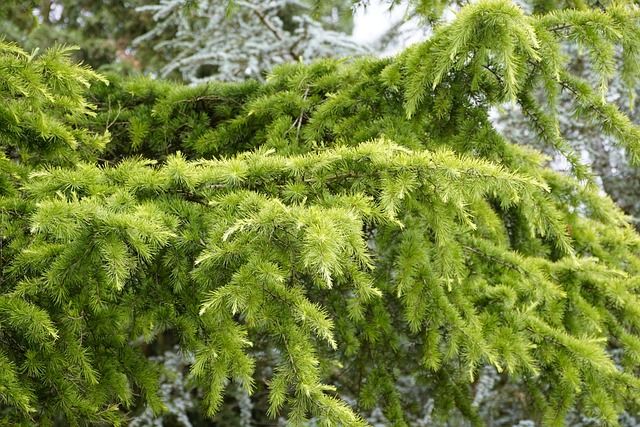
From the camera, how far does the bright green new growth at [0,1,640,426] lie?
1.47m

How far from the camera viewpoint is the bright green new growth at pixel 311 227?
1466 mm

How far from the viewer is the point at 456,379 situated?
104 inches

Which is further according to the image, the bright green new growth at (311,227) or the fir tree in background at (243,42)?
the fir tree in background at (243,42)

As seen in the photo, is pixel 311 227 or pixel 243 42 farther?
pixel 243 42

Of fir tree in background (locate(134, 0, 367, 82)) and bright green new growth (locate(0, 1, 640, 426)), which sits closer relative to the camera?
bright green new growth (locate(0, 1, 640, 426))

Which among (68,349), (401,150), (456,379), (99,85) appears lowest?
(456,379)

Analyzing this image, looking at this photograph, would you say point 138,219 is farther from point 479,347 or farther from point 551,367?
point 551,367

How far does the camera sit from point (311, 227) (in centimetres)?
130

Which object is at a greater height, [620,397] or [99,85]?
[99,85]

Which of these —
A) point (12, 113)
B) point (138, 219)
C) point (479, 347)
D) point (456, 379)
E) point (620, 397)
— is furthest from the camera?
point (456, 379)

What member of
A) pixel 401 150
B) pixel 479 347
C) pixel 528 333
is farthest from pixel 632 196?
pixel 401 150

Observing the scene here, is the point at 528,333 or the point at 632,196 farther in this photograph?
the point at 632,196

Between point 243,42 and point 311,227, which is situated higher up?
point 311,227

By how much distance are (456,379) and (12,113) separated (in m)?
1.98
